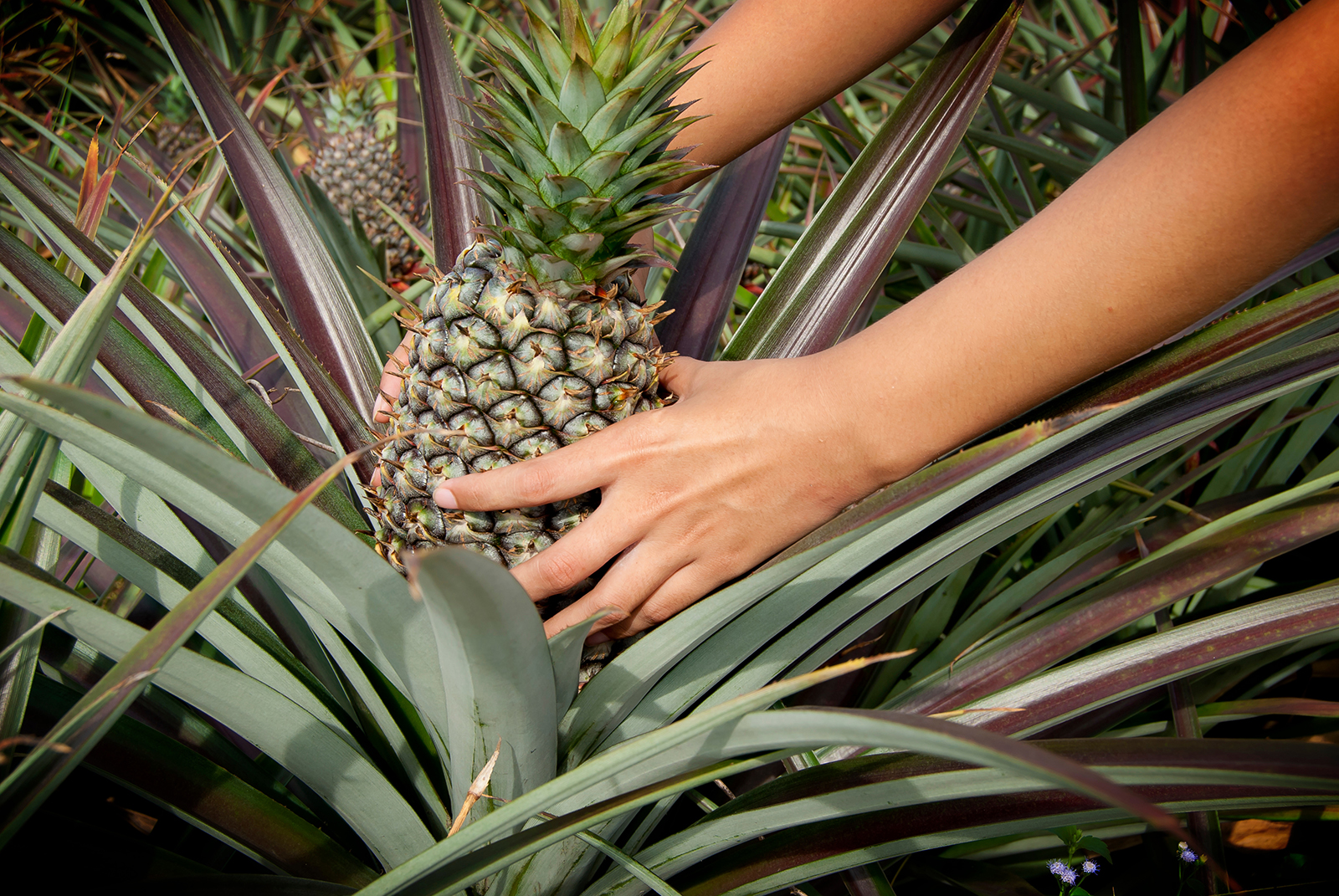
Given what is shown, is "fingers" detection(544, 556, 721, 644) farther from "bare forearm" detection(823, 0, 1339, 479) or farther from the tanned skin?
"bare forearm" detection(823, 0, 1339, 479)

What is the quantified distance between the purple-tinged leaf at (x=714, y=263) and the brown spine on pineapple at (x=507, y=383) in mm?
264

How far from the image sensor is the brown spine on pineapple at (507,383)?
65 centimetres

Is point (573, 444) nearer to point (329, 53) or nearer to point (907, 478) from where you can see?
point (907, 478)

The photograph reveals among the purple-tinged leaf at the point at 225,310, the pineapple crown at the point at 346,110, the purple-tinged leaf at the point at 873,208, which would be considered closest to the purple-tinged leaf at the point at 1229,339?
the purple-tinged leaf at the point at 873,208

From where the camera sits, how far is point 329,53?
289cm

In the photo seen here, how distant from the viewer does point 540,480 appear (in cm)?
62

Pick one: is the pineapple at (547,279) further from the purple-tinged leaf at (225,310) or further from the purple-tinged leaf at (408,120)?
the purple-tinged leaf at (408,120)

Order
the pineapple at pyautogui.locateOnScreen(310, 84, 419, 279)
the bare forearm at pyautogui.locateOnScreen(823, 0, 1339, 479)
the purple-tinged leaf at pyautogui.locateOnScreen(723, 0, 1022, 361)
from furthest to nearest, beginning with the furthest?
1. the pineapple at pyautogui.locateOnScreen(310, 84, 419, 279)
2. the purple-tinged leaf at pyautogui.locateOnScreen(723, 0, 1022, 361)
3. the bare forearm at pyautogui.locateOnScreen(823, 0, 1339, 479)

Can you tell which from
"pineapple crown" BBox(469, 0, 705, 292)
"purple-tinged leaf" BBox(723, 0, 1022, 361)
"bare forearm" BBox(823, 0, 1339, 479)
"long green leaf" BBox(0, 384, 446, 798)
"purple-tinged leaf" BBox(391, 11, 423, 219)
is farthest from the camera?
"purple-tinged leaf" BBox(391, 11, 423, 219)

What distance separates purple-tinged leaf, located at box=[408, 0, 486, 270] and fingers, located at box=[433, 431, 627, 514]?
0.45m

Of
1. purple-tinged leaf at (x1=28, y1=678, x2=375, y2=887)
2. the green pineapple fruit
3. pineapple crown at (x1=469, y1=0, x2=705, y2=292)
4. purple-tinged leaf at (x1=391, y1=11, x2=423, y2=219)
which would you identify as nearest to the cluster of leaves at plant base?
purple-tinged leaf at (x1=28, y1=678, x2=375, y2=887)

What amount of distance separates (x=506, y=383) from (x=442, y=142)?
0.50 metres

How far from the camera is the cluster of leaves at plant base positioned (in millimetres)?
430

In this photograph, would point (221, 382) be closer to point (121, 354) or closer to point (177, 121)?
point (121, 354)
